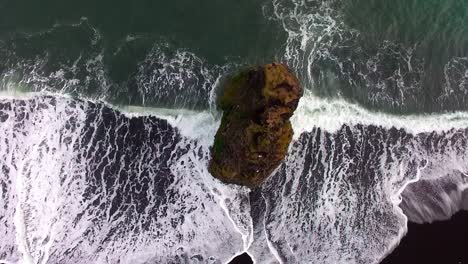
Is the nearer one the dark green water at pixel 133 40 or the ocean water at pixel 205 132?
the ocean water at pixel 205 132

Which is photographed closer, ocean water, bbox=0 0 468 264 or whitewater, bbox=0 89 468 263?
whitewater, bbox=0 89 468 263

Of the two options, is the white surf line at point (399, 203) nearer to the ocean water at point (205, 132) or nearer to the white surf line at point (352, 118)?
the ocean water at point (205, 132)

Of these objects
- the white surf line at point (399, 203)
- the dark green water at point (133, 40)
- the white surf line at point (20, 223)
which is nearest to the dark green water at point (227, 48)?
the dark green water at point (133, 40)

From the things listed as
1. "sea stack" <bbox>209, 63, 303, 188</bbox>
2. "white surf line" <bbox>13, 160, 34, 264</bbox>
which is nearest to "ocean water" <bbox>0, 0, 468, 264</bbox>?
"white surf line" <bbox>13, 160, 34, 264</bbox>

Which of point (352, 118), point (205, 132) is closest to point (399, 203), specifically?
point (352, 118)

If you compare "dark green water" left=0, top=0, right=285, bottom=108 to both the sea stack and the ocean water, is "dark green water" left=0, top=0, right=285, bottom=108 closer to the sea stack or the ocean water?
the ocean water

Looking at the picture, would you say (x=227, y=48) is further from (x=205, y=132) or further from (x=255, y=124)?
(x=255, y=124)

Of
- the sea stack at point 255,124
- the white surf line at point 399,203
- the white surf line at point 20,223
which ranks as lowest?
the white surf line at point 20,223
